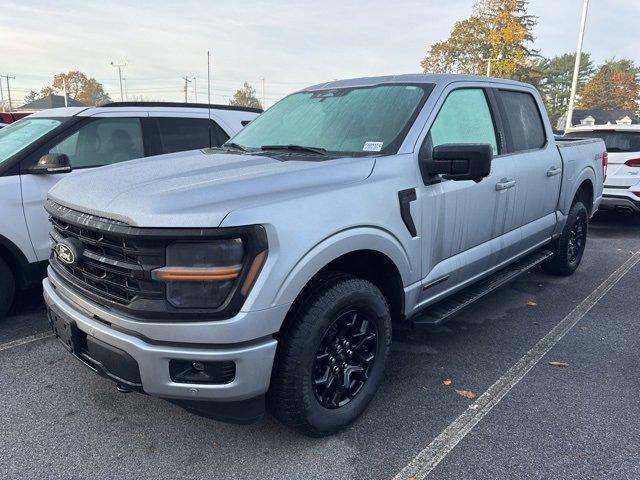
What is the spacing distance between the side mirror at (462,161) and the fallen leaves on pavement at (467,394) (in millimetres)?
1319

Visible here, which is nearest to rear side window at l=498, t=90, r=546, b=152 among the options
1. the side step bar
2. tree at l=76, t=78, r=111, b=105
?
the side step bar

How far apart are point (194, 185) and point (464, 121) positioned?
2.05 m

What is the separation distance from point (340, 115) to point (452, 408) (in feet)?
6.46

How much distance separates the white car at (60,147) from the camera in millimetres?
3998

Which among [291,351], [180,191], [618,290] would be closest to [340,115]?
[180,191]

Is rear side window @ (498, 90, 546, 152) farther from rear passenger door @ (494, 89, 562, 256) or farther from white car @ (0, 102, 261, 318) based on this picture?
white car @ (0, 102, 261, 318)

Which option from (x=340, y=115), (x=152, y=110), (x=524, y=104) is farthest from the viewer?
(x=152, y=110)

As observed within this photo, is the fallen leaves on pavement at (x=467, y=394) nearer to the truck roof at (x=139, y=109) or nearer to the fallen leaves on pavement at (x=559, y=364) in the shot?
the fallen leaves on pavement at (x=559, y=364)

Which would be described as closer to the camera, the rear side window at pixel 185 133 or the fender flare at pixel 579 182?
the fender flare at pixel 579 182

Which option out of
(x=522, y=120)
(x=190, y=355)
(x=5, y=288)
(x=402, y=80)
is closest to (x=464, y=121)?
(x=402, y=80)

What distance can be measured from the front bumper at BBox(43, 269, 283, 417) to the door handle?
2.16 metres

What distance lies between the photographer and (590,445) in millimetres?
2631

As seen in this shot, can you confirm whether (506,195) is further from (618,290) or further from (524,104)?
(618,290)

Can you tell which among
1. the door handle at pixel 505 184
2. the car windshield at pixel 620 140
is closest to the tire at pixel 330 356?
the door handle at pixel 505 184
